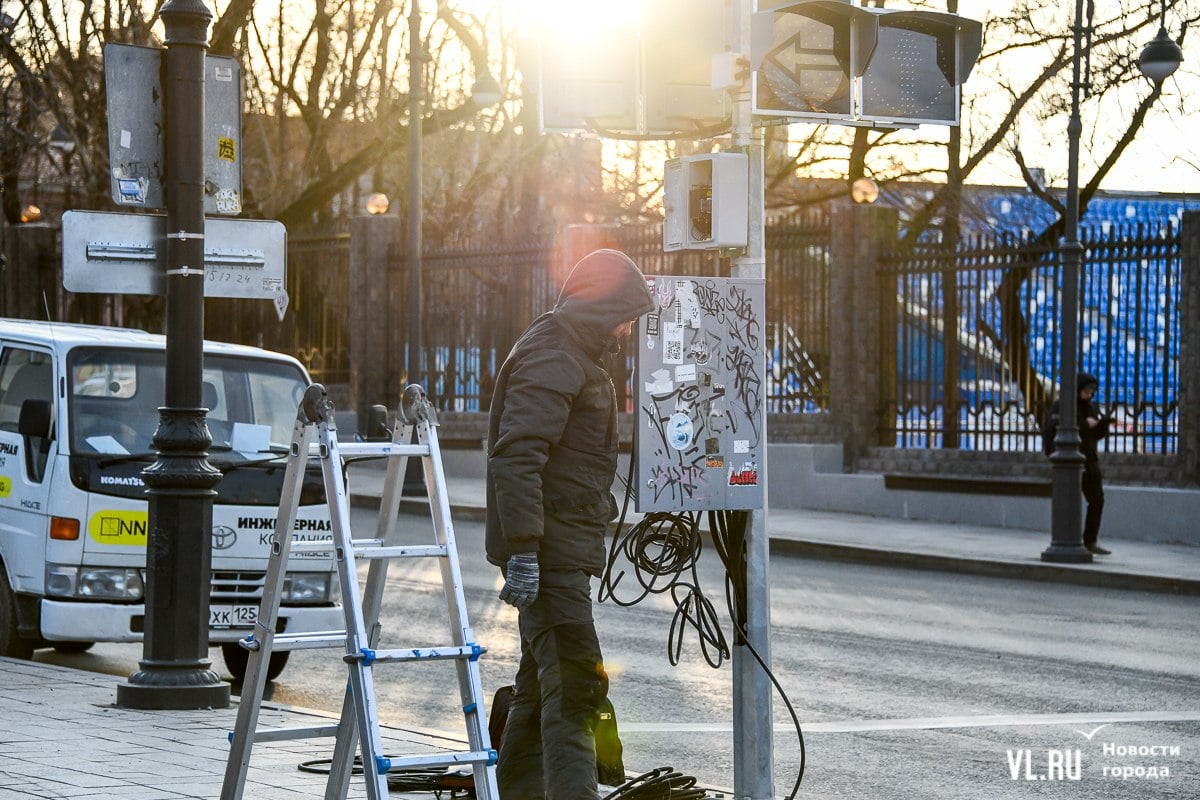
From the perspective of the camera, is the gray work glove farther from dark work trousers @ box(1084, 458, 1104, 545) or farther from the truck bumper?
dark work trousers @ box(1084, 458, 1104, 545)

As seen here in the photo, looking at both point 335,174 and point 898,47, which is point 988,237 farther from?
point 898,47

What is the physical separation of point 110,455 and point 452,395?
57.9 ft

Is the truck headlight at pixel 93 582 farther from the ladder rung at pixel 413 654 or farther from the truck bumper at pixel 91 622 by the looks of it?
the ladder rung at pixel 413 654

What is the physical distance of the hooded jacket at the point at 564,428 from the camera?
17.9 ft

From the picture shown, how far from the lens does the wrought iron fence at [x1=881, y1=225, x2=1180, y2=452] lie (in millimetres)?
19031

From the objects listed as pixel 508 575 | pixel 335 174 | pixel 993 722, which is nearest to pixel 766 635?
pixel 508 575

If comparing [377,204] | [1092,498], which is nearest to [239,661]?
[1092,498]

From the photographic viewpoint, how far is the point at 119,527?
955cm

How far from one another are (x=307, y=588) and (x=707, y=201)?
453 centimetres

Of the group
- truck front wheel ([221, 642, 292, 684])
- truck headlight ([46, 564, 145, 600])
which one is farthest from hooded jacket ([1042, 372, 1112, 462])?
truck headlight ([46, 564, 145, 600])

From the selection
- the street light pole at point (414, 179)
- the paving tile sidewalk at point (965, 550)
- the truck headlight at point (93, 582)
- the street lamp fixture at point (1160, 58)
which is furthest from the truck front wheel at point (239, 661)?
the street light pole at point (414, 179)

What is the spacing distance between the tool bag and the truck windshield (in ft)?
12.8

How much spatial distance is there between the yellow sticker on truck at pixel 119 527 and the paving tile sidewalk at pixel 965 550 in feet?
30.4

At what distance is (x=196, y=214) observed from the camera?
8.28 meters
